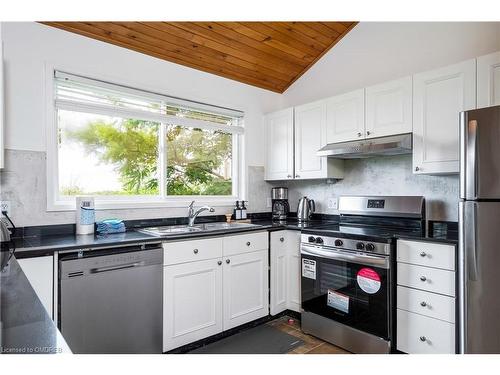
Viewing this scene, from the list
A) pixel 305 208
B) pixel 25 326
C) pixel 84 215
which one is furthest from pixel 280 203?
pixel 25 326

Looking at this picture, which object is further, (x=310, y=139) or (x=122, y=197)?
(x=310, y=139)

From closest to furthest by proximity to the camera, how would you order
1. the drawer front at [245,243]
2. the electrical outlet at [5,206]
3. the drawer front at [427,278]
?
the drawer front at [427,278] < the electrical outlet at [5,206] < the drawer front at [245,243]

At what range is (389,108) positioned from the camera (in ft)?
8.07

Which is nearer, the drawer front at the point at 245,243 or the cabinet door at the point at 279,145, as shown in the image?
the drawer front at the point at 245,243

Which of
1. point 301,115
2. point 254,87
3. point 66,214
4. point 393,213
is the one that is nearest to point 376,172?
point 393,213

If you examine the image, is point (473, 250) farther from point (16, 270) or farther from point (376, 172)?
point (16, 270)

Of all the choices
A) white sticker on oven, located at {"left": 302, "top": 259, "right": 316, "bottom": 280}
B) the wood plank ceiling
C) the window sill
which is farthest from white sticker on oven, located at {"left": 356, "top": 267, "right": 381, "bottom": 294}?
the wood plank ceiling

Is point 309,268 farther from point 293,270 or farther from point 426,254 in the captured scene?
point 426,254

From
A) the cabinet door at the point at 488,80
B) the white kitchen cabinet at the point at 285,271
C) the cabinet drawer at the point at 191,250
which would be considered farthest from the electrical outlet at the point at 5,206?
the cabinet door at the point at 488,80

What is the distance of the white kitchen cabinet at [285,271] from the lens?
2809mm

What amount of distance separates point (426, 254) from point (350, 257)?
19.6 inches

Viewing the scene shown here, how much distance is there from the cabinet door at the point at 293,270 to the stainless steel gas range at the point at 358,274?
17 centimetres

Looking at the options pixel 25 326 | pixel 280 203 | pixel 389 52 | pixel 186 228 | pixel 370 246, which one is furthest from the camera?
pixel 280 203

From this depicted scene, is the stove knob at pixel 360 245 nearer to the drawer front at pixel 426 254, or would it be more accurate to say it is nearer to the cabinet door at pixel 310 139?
the drawer front at pixel 426 254
